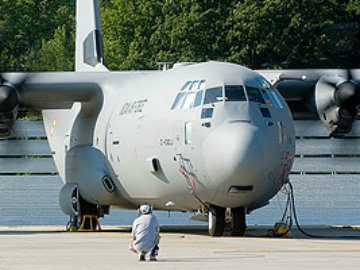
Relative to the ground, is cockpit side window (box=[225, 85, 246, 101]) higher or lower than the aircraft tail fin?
lower

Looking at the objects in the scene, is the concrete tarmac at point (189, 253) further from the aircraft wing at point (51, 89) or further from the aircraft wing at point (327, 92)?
the aircraft wing at point (51, 89)

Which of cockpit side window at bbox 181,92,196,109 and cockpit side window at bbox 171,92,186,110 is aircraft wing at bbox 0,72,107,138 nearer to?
cockpit side window at bbox 171,92,186,110

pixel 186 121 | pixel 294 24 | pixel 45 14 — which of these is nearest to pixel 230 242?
pixel 186 121

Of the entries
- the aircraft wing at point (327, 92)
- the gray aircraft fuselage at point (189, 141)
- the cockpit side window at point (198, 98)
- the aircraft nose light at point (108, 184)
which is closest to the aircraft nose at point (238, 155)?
the gray aircraft fuselage at point (189, 141)

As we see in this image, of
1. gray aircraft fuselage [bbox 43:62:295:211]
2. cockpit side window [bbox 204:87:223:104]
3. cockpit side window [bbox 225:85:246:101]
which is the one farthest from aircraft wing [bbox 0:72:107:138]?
cockpit side window [bbox 225:85:246:101]

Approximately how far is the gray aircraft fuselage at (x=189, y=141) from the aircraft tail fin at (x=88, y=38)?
414 centimetres

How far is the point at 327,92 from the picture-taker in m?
24.3

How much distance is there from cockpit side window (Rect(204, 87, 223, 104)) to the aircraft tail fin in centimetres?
870

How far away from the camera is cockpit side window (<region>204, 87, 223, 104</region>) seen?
20.8m

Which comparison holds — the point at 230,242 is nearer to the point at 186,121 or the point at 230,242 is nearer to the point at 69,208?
the point at 186,121

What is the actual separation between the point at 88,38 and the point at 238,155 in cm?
1135

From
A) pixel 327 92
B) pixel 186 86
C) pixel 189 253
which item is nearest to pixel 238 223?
pixel 186 86

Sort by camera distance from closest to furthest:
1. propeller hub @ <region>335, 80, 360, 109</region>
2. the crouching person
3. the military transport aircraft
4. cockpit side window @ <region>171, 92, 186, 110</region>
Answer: the crouching person, the military transport aircraft, cockpit side window @ <region>171, 92, 186, 110</region>, propeller hub @ <region>335, 80, 360, 109</region>

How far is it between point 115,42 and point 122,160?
126ft
